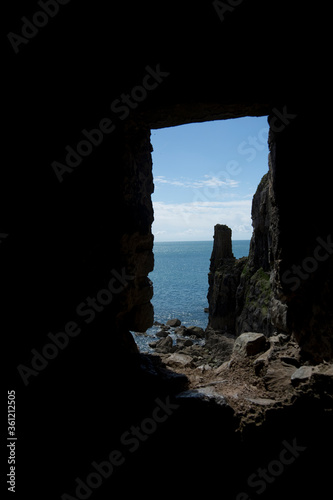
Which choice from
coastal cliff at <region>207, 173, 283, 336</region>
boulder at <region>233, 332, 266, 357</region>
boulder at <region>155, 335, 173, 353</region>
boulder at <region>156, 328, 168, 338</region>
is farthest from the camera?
boulder at <region>156, 328, 168, 338</region>

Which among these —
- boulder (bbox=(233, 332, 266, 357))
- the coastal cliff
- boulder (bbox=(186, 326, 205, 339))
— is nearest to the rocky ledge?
boulder (bbox=(233, 332, 266, 357))

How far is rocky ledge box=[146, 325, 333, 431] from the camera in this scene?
11.7ft

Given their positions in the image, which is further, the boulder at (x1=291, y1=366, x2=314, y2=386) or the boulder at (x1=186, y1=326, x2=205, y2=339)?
the boulder at (x1=186, y1=326, x2=205, y2=339)

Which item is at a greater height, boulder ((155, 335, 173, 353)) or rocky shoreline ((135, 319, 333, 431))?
rocky shoreline ((135, 319, 333, 431))

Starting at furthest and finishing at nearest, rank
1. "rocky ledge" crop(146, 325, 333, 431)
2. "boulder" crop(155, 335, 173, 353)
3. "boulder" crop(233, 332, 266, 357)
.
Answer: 1. "boulder" crop(155, 335, 173, 353)
2. "boulder" crop(233, 332, 266, 357)
3. "rocky ledge" crop(146, 325, 333, 431)

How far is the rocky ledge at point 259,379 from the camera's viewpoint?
3.56m

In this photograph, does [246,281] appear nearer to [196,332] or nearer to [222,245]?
[196,332]

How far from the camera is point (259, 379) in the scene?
4258mm

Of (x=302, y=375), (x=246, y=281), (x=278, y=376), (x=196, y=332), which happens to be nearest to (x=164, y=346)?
(x=196, y=332)

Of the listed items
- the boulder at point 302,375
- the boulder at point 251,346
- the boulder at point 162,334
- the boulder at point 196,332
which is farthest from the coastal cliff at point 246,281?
the boulder at point 302,375

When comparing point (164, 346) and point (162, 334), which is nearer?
point (164, 346)

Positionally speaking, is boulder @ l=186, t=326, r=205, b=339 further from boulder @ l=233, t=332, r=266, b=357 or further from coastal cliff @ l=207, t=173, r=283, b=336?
boulder @ l=233, t=332, r=266, b=357

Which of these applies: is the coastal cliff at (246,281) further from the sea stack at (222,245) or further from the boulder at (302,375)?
the boulder at (302,375)

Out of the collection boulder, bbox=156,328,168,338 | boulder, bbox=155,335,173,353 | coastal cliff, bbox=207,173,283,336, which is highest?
coastal cliff, bbox=207,173,283,336
